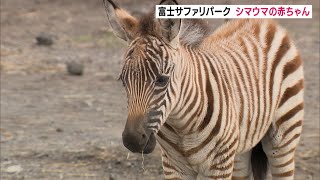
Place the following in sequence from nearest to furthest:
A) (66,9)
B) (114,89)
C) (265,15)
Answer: (265,15) < (114,89) < (66,9)

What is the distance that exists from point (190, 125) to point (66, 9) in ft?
41.6

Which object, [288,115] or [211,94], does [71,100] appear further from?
[211,94]

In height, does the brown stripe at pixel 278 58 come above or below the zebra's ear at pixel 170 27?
below

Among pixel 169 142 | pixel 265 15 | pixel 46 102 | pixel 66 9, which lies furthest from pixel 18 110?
pixel 66 9

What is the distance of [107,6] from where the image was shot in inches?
161

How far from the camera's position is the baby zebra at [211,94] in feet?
12.5

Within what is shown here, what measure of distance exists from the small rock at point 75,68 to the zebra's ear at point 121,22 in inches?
268

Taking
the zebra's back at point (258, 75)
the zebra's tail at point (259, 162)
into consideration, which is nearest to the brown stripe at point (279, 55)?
the zebra's back at point (258, 75)

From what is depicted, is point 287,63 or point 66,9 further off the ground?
point 287,63

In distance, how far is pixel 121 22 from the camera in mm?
4023

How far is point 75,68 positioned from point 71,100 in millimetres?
1406

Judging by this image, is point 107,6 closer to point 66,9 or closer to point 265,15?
point 265,15

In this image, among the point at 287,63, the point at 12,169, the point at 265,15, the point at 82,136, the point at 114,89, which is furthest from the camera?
the point at 114,89

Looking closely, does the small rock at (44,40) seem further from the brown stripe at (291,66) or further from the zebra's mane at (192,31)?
the zebra's mane at (192,31)
